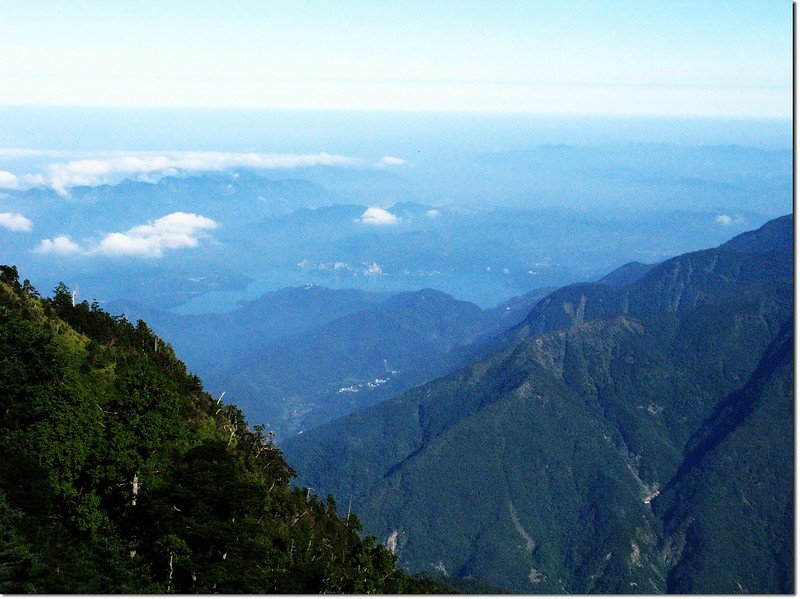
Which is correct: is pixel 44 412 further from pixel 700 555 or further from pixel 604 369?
pixel 604 369

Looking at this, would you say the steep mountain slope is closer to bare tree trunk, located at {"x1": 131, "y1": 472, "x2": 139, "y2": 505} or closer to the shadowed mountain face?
the shadowed mountain face

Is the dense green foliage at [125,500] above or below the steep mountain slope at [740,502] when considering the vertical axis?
above

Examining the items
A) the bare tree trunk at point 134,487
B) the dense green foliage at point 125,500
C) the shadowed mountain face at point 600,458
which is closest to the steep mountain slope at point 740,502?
the shadowed mountain face at point 600,458

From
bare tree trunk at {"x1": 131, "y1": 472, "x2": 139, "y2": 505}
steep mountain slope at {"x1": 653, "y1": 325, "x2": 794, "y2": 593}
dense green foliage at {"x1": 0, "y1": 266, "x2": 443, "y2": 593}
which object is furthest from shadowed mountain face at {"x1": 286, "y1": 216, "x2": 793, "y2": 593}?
bare tree trunk at {"x1": 131, "y1": 472, "x2": 139, "y2": 505}

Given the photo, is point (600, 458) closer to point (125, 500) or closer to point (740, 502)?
point (740, 502)

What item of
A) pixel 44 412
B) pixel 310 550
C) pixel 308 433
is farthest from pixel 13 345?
pixel 308 433

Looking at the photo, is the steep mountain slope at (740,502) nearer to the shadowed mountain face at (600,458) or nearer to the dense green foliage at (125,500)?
the shadowed mountain face at (600,458)

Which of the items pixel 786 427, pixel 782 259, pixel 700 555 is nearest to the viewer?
pixel 700 555
